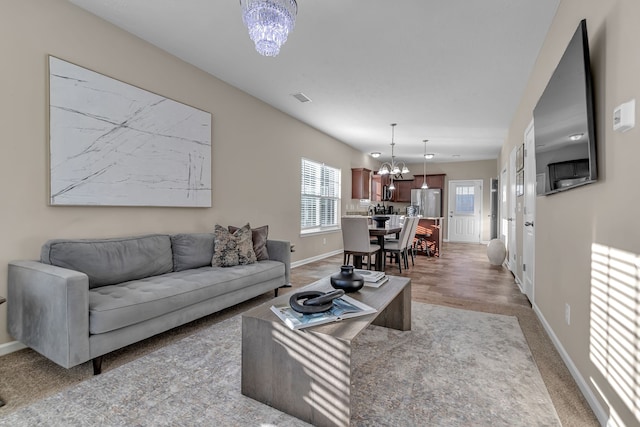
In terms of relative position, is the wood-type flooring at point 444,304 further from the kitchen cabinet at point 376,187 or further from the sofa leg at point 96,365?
the kitchen cabinet at point 376,187

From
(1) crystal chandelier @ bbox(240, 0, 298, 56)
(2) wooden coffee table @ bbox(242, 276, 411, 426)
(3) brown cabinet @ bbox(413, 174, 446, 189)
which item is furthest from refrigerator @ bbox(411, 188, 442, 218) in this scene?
(2) wooden coffee table @ bbox(242, 276, 411, 426)

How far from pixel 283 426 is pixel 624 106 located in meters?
2.09

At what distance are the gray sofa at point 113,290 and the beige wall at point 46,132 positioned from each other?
0.26 metres

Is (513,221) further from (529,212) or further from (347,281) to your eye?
(347,281)

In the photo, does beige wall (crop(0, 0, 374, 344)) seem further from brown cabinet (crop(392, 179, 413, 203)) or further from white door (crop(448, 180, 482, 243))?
white door (crop(448, 180, 482, 243))

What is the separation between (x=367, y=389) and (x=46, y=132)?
9.75 ft

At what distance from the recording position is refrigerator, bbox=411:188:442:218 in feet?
33.2

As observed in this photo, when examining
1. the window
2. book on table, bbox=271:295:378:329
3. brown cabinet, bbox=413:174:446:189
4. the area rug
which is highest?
brown cabinet, bbox=413:174:446:189

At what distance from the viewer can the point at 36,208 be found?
2.38 metres

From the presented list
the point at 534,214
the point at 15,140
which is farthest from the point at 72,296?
the point at 534,214

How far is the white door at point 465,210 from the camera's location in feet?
31.8

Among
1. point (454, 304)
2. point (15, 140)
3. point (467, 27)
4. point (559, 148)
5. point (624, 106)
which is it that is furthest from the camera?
point (454, 304)

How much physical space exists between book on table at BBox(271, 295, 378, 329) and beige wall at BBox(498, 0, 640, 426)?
111 centimetres

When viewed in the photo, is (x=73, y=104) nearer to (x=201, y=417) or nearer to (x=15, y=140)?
(x=15, y=140)
